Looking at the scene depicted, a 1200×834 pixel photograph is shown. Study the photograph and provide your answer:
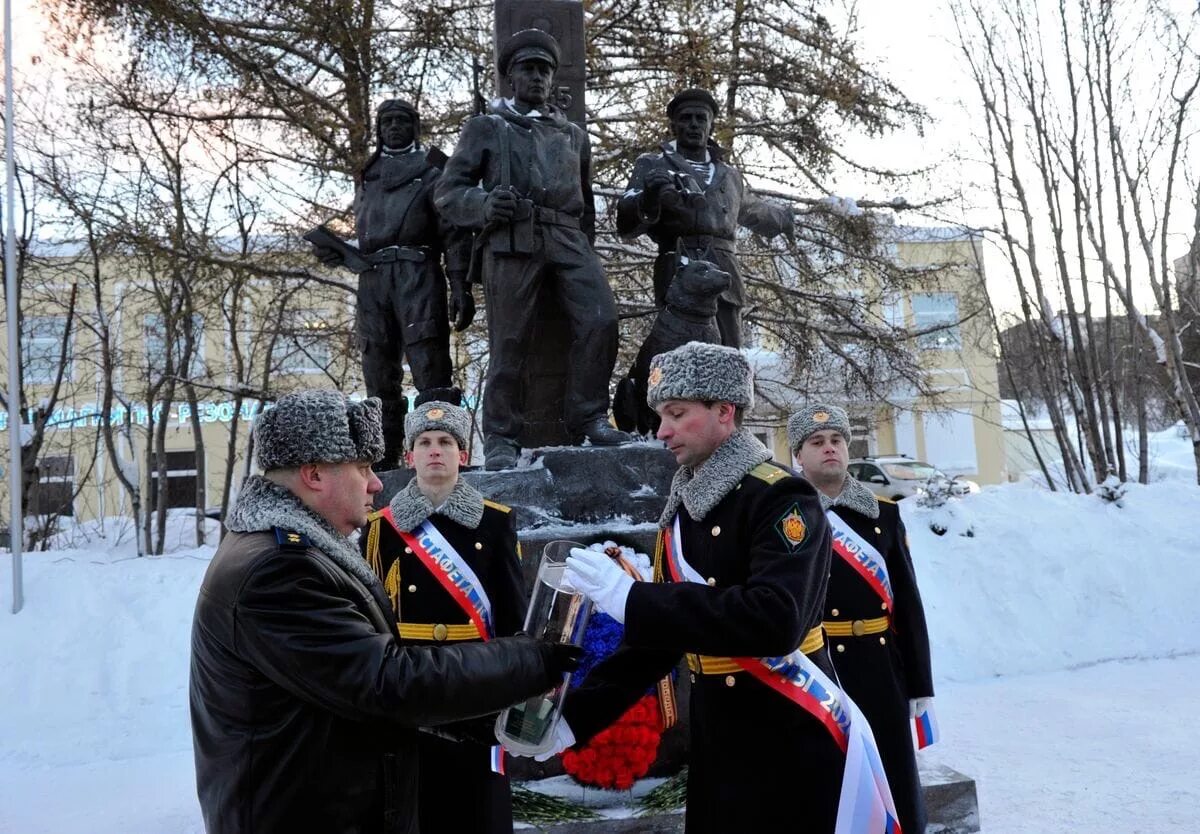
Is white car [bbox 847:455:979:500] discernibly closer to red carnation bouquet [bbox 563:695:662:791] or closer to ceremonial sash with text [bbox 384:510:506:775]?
red carnation bouquet [bbox 563:695:662:791]

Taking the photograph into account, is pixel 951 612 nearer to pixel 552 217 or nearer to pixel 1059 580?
pixel 1059 580

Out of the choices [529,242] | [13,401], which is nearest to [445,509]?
[529,242]

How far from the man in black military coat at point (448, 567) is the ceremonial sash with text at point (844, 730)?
137 centimetres

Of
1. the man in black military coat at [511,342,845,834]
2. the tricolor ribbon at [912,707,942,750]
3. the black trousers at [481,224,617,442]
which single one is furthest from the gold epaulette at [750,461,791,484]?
the black trousers at [481,224,617,442]

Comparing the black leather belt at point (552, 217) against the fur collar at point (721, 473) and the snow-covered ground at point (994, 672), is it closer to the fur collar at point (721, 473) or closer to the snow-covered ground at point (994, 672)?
the fur collar at point (721, 473)

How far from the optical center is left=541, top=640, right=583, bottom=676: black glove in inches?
78.4

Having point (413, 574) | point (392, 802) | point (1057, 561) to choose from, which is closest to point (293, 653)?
point (392, 802)

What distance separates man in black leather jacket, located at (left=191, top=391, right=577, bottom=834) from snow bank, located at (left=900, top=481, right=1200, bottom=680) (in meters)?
7.50

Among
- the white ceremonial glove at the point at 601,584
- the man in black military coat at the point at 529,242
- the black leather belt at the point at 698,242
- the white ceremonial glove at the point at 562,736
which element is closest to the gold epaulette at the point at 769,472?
the white ceremonial glove at the point at 601,584

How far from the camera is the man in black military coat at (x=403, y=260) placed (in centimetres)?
589

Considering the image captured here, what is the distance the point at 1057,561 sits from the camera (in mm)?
10016

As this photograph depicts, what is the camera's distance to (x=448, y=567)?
3.60 metres

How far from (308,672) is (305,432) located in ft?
1.59

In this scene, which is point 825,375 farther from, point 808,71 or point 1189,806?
point 1189,806
